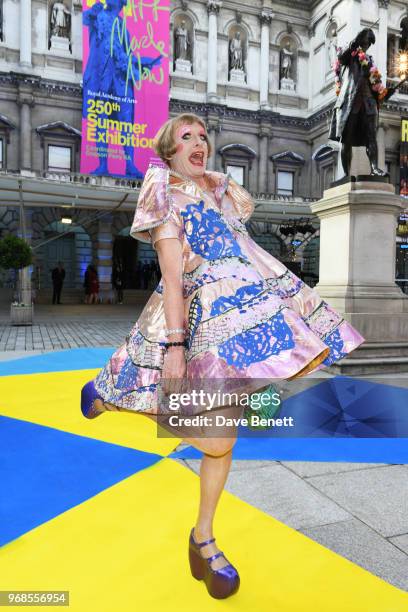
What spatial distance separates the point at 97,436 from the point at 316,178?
2570 cm

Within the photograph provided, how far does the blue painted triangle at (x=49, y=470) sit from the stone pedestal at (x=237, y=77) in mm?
25774

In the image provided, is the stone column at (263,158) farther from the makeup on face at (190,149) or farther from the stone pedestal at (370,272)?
the makeup on face at (190,149)

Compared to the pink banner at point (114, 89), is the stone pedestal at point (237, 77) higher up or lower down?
higher up

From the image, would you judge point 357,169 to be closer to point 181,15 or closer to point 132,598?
point 132,598

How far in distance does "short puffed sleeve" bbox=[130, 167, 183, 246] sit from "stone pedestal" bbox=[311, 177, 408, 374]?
164 inches

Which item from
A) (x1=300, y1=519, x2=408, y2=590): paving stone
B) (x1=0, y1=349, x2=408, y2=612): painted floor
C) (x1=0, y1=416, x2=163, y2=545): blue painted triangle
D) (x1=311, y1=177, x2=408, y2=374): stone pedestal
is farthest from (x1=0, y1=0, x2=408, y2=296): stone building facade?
(x1=300, y1=519, x2=408, y2=590): paving stone

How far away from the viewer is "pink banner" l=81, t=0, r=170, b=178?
20.8 metres

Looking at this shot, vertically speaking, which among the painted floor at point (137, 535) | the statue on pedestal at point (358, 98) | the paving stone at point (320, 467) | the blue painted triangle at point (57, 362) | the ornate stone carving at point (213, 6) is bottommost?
the painted floor at point (137, 535)

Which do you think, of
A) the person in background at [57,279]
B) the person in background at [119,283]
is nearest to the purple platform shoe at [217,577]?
the person in background at [57,279]

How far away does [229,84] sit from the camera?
25703 millimetres

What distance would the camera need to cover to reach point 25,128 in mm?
21984

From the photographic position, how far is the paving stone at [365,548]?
195cm

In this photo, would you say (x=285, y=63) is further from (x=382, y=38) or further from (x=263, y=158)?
(x=263, y=158)

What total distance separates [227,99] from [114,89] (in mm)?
7088
